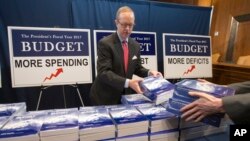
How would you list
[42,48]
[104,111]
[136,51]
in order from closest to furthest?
[104,111]
[136,51]
[42,48]

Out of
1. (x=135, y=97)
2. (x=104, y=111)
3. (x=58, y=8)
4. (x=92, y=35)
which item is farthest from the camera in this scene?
(x=92, y=35)

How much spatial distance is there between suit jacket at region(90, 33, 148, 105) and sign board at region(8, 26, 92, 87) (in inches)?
37.1

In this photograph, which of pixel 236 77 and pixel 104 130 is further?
pixel 236 77

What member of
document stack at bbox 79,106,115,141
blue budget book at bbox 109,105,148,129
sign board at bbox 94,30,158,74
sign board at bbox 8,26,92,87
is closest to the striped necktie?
blue budget book at bbox 109,105,148,129

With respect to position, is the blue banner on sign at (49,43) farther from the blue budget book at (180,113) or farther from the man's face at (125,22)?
the blue budget book at (180,113)

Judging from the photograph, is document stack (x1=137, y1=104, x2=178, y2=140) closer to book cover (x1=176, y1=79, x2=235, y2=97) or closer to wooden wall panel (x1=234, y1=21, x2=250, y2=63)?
book cover (x1=176, y1=79, x2=235, y2=97)

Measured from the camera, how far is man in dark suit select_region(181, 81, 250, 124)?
0.83 metres

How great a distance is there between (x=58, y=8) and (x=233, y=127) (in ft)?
9.74

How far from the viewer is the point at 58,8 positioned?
10.2 ft

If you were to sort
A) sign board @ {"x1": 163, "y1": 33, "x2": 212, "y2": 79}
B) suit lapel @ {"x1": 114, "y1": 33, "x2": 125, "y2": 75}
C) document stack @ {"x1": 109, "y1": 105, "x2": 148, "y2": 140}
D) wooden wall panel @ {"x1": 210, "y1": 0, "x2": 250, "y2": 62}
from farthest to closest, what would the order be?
1. wooden wall panel @ {"x1": 210, "y1": 0, "x2": 250, "y2": 62}
2. sign board @ {"x1": 163, "y1": 33, "x2": 212, "y2": 79}
3. suit lapel @ {"x1": 114, "y1": 33, "x2": 125, "y2": 75}
4. document stack @ {"x1": 109, "y1": 105, "x2": 148, "y2": 140}

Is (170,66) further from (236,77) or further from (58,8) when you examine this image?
(58,8)

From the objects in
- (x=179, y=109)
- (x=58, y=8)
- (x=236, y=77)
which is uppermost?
(x=58, y=8)

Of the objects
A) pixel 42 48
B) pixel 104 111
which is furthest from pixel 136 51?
pixel 42 48

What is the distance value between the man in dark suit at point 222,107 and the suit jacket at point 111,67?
0.79 metres
